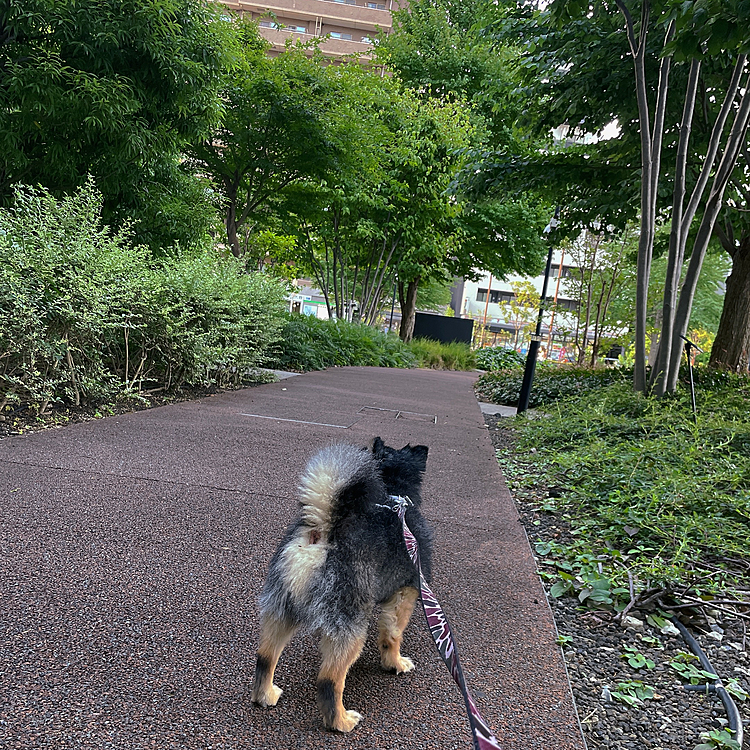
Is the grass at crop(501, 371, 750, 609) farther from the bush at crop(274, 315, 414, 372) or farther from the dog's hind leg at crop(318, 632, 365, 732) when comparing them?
the bush at crop(274, 315, 414, 372)

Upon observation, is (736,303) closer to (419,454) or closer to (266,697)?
(419,454)

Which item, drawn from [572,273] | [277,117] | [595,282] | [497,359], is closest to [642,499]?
[277,117]

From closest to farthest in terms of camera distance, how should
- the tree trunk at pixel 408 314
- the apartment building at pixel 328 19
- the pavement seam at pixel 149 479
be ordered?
the pavement seam at pixel 149 479
the tree trunk at pixel 408 314
the apartment building at pixel 328 19

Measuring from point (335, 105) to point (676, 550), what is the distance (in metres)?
12.5

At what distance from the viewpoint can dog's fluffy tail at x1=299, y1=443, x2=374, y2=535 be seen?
1.86m

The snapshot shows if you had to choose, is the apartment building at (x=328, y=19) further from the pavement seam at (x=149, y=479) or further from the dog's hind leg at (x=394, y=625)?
the dog's hind leg at (x=394, y=625)

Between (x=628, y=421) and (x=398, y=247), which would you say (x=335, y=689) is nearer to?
(x=628, y=421)

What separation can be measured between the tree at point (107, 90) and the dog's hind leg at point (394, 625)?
23.5ft

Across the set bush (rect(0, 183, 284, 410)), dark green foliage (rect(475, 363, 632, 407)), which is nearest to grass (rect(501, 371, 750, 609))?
dark green foliage (rect(475, 363, 632, 407))

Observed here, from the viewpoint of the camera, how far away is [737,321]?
11.4 meters

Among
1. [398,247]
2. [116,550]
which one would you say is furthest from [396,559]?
[398,247]

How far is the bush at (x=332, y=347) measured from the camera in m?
13.9

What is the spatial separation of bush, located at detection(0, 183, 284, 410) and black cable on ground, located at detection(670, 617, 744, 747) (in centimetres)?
498

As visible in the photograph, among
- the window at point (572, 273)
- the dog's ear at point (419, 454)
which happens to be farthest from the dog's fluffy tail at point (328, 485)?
the window at point (572, 273)
